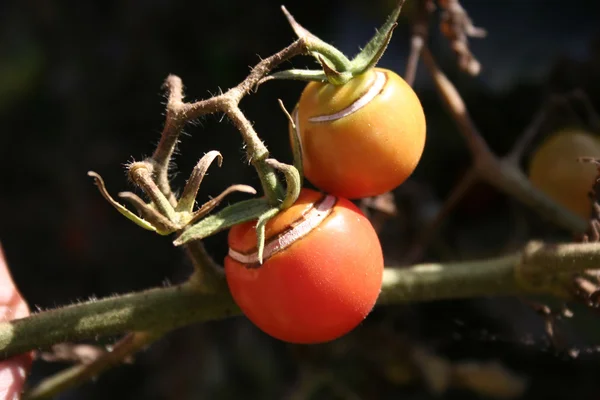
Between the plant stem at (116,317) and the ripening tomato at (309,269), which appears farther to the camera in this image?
the plant stem at (116,317)

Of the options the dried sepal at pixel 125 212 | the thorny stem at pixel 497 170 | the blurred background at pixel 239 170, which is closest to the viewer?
the dried sepal at pixel 125 212

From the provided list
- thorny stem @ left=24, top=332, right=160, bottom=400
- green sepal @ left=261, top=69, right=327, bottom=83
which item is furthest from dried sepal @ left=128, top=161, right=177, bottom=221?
thorny stem @ left=24, top=332, right=160, bottom=400

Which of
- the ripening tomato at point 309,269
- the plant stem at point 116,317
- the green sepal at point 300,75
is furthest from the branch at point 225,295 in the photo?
the green sepal at point 300,75

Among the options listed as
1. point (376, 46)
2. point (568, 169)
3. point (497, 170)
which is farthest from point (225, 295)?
point (568, 169)

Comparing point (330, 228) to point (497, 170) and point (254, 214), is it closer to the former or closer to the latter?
point (254, 214)

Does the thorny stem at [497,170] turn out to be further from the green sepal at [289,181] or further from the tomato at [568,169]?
Result: the green sepal at [289,181]

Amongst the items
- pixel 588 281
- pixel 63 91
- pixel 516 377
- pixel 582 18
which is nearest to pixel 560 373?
pixel 516 377

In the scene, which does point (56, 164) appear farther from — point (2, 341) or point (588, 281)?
point (588, 281)
